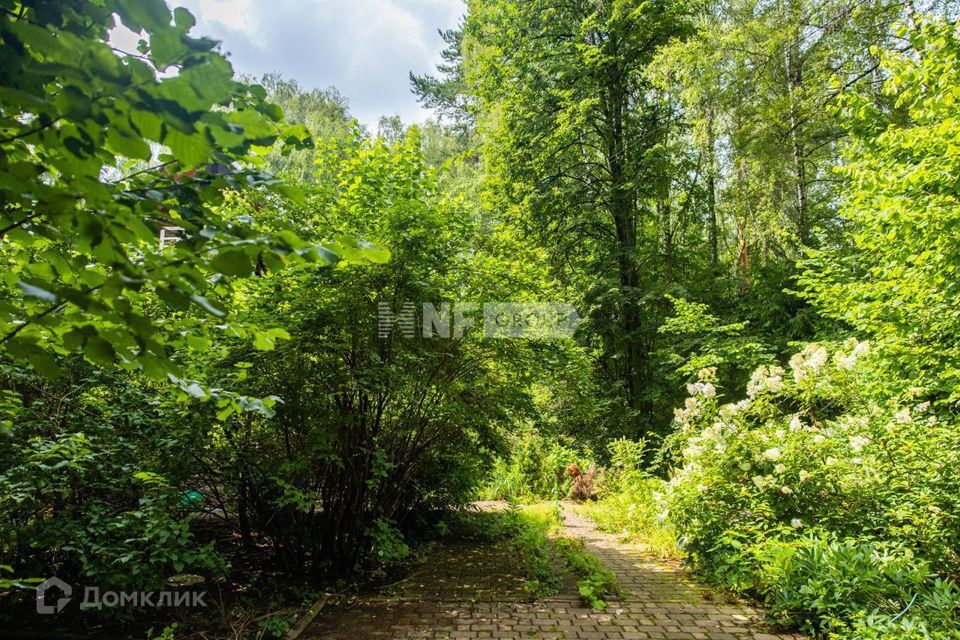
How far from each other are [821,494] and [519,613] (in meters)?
2.81

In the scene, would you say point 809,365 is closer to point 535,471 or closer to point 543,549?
point 543,549

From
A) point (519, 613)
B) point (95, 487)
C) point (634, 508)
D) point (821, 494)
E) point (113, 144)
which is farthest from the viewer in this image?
point (634, 508)

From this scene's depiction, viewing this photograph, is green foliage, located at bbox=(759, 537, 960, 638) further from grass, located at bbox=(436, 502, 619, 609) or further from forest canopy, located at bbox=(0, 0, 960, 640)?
grass, located at bbox=(436, 502, 619, 609)

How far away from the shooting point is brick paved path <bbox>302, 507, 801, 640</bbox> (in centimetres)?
363

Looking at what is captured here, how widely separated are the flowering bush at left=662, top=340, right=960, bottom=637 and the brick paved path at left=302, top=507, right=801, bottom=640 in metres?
0.37

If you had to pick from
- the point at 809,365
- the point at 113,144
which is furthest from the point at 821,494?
the point at 113,144

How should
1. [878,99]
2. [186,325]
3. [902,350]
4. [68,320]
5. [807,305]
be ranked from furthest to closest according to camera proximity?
[807,305], [878,99], [902,350], [186,325], [68,320]

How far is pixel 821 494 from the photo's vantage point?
4379 mm

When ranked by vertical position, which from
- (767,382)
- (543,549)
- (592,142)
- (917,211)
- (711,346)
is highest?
(592,142)

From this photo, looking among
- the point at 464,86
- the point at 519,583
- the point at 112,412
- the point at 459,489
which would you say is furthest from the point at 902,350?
the point at 464,86

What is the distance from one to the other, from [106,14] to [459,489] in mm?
6190

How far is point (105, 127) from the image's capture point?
3.22ft

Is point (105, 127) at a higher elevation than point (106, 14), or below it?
below

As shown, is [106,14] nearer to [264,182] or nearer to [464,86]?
[264,182]
